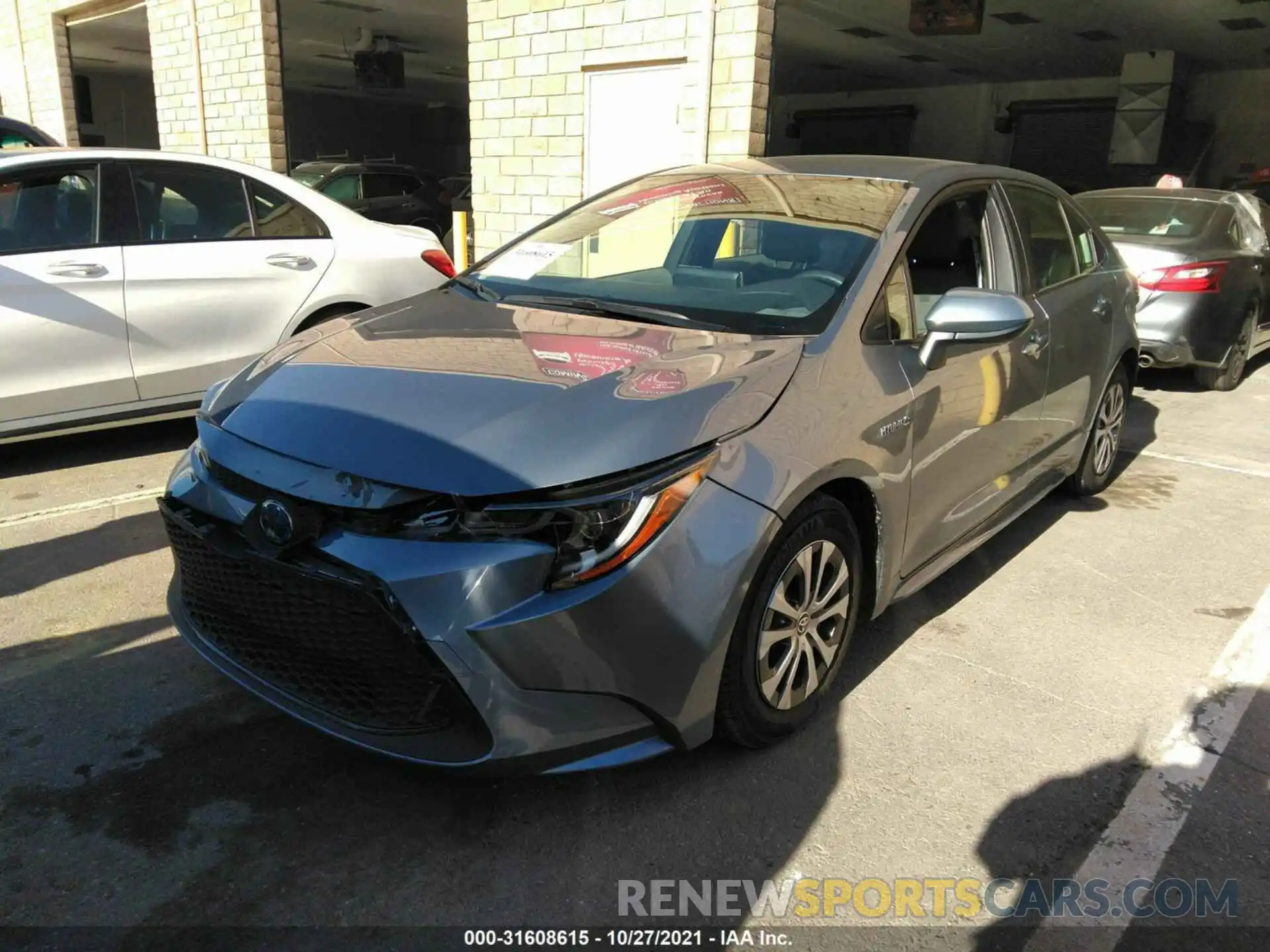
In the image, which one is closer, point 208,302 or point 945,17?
point 208,302

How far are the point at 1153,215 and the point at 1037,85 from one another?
1549 cm

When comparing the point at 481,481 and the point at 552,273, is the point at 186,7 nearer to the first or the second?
the point at 552,273

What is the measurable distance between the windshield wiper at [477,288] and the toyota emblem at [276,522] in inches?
52.0

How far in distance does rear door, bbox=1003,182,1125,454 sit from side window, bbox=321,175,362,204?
35.3ft

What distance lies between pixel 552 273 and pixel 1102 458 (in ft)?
10.1

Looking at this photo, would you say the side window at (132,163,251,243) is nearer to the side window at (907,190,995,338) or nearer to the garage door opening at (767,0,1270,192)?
the side window at (907,190,995,338)

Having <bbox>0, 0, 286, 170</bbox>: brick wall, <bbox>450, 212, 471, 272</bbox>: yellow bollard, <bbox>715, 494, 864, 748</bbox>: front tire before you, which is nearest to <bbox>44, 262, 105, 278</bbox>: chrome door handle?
<bbox>715, 494, 864, 748</bbox>: front tire

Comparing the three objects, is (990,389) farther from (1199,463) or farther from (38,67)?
(38,67)

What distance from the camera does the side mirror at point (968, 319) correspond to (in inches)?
114

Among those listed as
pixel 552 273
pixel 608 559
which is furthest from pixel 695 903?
pixel 552 273

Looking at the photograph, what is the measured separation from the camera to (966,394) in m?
3.19

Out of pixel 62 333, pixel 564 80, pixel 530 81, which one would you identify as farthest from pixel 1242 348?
pixel 62 333

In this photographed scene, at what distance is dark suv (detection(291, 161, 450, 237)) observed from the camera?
43.3 feet

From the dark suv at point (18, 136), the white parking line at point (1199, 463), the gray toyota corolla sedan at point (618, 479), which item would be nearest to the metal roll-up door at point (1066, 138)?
the white parking line at point (1199, 463)
